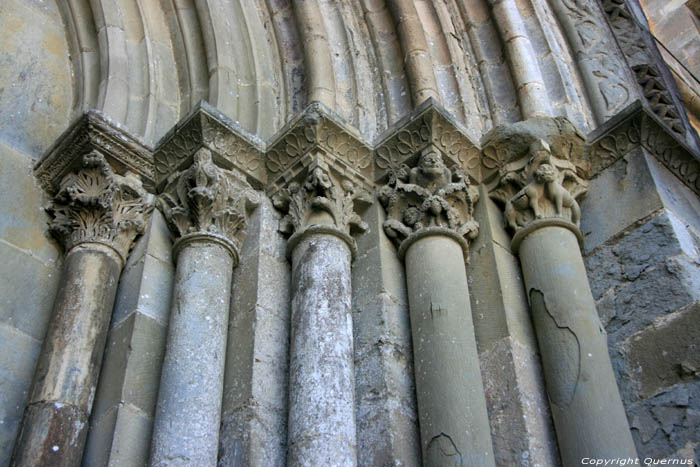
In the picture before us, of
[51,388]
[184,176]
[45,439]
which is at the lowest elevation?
[45,439]

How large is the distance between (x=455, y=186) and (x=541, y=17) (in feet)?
6.27

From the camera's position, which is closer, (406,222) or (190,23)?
(406,222)

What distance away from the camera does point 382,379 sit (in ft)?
10.6

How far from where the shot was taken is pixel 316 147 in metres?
3.98

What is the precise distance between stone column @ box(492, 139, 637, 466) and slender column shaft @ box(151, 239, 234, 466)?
1423mm

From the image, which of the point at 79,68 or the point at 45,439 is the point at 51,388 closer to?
the point at 45,439

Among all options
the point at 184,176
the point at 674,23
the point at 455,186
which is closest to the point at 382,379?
the point at 455,186

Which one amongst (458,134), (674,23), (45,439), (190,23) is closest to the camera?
(45,439)

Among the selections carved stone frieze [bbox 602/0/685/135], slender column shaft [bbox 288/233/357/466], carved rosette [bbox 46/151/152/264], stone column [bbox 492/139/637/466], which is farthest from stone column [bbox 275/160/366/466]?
carved stone frieze [bbox 602/0/685/135]

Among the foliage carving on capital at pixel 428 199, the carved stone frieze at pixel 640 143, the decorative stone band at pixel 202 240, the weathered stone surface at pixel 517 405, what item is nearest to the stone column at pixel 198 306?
the decorative stone band at pixel 202 240

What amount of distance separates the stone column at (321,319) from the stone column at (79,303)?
2.72ft

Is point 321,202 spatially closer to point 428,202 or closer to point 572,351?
point 428,202

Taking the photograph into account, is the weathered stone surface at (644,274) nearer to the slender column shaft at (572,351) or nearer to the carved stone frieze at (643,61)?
the slender column shaft at (572,351)

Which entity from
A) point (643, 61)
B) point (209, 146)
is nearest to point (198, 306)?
point (209, 146)
